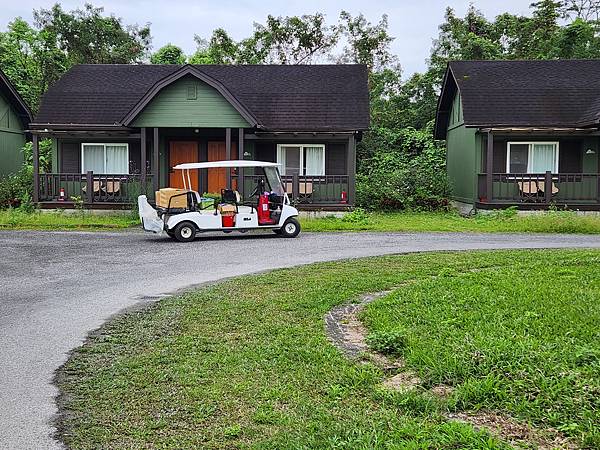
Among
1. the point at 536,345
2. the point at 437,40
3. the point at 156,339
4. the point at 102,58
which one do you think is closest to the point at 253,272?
the point at 156,339

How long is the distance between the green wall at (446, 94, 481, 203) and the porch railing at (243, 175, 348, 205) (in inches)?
183

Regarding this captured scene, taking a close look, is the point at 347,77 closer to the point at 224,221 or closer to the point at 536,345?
the point at 224,221

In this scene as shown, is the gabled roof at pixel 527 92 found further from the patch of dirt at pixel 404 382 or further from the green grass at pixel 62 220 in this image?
the patch of dirt at pixel 404 382

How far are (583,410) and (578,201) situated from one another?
2023 cm

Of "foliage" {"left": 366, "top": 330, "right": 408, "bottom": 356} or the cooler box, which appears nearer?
"foliage" {"left": 366, "top": 330, "right": 408, "bottom": 356}


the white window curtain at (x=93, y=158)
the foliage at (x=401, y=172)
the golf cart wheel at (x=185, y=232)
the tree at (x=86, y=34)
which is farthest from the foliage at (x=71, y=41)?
the golf cart wheel at (x=185, y=232)

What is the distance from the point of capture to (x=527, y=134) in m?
24.5

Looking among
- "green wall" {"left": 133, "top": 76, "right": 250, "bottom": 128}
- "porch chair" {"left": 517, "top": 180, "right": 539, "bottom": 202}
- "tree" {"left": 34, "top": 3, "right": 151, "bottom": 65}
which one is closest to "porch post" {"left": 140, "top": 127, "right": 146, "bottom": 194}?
"green wall" {"left": 133, "top": 76, "right": 250, "bottom": 128}

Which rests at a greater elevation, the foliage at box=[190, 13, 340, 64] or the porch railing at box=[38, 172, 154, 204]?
the foliage at box=[190, 13, 340, 64]

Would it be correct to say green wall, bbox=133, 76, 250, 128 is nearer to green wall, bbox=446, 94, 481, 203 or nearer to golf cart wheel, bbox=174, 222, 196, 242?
golf cart wheel, bbox=174, 222, 196, 242

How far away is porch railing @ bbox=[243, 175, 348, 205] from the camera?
914 inches

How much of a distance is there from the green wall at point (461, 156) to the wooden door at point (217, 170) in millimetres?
8264

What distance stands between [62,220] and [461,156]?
14633 millimetres

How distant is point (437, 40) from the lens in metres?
40.8
